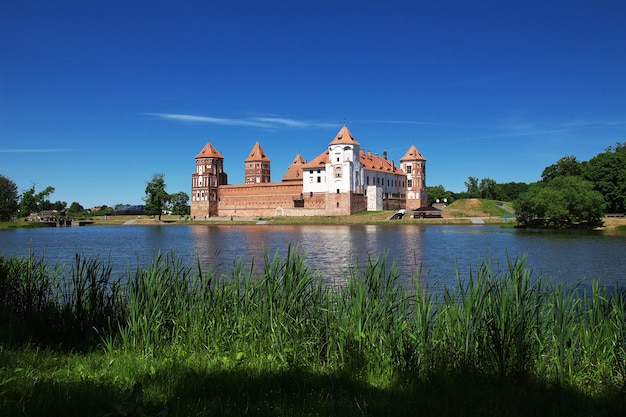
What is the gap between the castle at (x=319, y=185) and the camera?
7165cm

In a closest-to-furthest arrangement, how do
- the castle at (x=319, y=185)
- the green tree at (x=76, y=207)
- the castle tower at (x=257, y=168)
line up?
1. the castle at (x=319, y=185)
2. the castle tower at (x=257, y=168)
3. the green tree at (x=76, y=207)

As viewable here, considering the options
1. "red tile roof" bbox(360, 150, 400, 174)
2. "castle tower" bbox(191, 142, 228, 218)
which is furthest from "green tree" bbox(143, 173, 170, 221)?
"red tile roof" bbox(360, 150, 400, 174)

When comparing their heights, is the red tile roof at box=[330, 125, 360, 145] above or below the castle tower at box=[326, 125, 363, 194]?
above

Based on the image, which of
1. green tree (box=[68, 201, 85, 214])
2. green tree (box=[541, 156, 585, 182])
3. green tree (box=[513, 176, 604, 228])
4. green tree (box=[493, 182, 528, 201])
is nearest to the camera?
green tree (box=[513, 176, 604, 228])

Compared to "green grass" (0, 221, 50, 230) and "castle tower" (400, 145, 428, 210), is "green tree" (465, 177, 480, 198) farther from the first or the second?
"green grass" (0, 221, 50, 230)

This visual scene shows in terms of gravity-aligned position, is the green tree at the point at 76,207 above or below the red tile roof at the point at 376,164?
below

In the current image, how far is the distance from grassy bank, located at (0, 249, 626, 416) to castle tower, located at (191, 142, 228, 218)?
246 feet

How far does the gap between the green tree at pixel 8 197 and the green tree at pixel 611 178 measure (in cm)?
6607

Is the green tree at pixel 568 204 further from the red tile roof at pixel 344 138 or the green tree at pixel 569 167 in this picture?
the red tile roof at pixel 344 138

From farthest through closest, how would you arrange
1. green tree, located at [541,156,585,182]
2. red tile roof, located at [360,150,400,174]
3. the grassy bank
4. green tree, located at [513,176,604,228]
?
red tile roof, located at [360,150,400,174], green tree, located at [541,156,585,182], green tree, located at [513,176,604,228], the grassy bank

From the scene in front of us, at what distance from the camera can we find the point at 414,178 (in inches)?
3201

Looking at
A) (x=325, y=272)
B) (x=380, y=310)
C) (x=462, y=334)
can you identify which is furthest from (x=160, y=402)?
(x=325, y=272)

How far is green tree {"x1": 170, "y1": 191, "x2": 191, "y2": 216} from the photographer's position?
93062mm

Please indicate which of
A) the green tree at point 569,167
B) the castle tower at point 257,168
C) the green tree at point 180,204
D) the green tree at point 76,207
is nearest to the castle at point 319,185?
the castle tower at point 257,168
